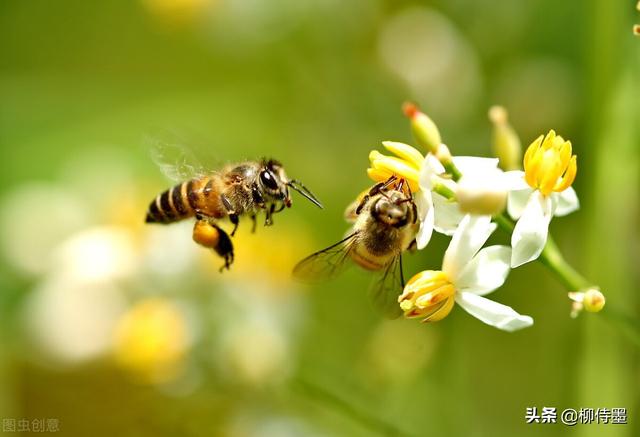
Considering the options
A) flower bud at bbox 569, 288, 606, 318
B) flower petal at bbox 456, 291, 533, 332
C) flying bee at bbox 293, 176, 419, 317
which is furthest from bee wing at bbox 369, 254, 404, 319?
flower bud at bbox 569, 288, 606, 318

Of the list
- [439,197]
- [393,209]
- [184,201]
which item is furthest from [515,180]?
[184,201]

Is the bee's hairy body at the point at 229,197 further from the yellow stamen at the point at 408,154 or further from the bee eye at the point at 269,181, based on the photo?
the yellow stamen at the point at 408,154

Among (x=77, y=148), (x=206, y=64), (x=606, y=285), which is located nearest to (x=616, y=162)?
(x=606, y=285)

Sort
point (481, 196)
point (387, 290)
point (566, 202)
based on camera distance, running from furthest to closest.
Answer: point (387, 290), point (566, 202), point (481, 196)

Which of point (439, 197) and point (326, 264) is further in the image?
point (326, 264)

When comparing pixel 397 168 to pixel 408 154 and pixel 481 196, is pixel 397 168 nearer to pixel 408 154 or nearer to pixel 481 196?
pixel 408 154

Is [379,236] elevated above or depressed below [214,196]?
below

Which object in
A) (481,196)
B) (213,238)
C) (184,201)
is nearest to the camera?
(481,196)

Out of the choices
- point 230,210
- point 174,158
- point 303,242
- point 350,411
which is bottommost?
point 350,411

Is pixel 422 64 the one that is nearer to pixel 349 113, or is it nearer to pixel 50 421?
pixel 349 113
